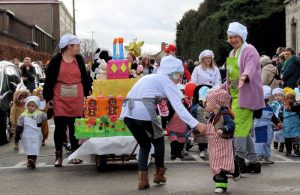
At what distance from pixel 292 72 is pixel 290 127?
3.95 metres

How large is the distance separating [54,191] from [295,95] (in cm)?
566

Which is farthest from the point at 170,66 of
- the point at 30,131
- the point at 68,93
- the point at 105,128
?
the point at 30,131

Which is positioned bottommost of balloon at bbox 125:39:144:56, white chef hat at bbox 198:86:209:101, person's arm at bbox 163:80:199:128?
person's arm at bbox 163:80:199:128

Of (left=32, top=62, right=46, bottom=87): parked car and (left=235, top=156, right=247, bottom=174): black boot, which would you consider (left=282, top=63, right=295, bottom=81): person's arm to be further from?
(left=32, top=62, right=46, bottom=87): parked car

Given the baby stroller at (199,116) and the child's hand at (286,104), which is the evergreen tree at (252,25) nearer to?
the child's hand at (286,104)

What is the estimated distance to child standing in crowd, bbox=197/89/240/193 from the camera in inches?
302

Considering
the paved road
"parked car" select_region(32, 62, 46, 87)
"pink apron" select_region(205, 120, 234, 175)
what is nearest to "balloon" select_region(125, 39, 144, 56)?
the paved road

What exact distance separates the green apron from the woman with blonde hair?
2.88 meters

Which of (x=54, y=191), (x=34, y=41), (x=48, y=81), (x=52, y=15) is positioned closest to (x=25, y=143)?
(x=48, y=81)

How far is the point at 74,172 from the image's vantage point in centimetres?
966

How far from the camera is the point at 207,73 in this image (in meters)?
12.2

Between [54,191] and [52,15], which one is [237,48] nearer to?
[54,191]

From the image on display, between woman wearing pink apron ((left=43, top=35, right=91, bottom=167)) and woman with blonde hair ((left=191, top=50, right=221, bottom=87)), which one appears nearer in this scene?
woman wearing pink apron ((left=43, top=35, right=91, bottom=167))

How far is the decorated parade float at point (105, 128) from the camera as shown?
9.41 meters
